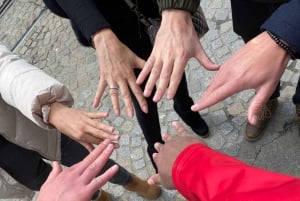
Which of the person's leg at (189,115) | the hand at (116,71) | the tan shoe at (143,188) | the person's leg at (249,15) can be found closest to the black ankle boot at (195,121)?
the person's leg at (189,115)

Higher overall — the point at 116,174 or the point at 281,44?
the point at 281,44

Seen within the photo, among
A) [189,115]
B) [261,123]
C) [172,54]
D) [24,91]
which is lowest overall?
[261,123]

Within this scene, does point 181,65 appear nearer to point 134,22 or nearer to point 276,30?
point 276,30

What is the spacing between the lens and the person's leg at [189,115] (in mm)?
2492

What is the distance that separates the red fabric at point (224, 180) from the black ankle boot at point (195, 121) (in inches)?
44.0

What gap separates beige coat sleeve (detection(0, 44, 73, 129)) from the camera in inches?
Result: 63.7

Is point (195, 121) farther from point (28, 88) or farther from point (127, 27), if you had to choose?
point (28, 88)

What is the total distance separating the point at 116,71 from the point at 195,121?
105 cm

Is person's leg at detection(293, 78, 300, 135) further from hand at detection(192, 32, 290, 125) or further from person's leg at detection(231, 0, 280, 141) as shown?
hand at detection(192, 32, 290, 125)

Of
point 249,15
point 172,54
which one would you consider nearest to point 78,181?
point 172,54

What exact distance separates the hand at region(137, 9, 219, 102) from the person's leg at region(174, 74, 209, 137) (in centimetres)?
85

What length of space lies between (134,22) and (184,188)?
789 mm

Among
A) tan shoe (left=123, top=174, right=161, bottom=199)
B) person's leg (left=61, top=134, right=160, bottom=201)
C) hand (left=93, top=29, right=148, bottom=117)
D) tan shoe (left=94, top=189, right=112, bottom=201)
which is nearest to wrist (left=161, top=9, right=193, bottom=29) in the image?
hand (left=93, top=29, right=148, bottom=117)

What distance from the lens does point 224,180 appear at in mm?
1268
